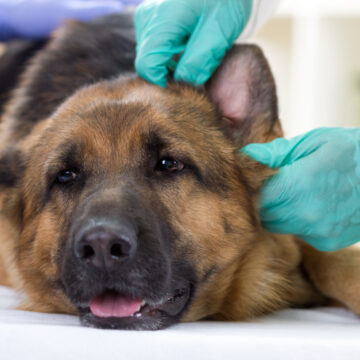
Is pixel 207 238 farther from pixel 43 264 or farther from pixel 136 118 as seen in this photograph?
pixel 43 264

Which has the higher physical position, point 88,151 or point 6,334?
Result: point 88,151

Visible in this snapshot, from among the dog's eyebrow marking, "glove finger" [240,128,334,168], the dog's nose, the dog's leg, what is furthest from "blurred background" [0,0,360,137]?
the dog's nose

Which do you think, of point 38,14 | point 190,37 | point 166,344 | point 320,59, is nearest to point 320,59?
point 320,59

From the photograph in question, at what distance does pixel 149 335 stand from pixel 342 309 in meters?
0.85

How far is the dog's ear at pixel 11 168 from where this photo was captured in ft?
5.91

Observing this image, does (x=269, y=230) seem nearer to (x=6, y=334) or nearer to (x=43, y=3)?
(x=6, y=334)

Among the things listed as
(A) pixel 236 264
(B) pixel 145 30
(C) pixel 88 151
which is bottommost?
(A) pixel 236 264

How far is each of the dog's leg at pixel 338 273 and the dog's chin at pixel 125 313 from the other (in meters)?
0.58

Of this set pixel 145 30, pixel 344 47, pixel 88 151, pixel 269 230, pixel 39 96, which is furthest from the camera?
pixel 344 47

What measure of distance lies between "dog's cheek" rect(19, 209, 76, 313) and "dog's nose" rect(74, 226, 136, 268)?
0.98ft

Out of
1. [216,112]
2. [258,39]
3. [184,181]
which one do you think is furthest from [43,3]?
[258,39]

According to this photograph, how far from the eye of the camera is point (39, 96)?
2211 millimetres

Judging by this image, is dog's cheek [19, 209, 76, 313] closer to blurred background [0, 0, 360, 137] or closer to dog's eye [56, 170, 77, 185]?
dog's eye [56, 170, 77, 185]

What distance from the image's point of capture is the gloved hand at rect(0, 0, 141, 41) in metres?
2.82
